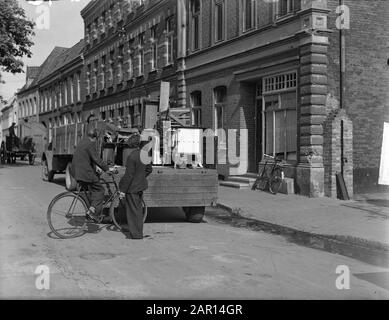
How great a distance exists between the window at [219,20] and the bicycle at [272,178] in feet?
19.8

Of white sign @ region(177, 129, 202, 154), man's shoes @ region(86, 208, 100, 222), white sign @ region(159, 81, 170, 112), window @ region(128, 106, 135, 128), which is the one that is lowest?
man's shoes @ region(86, 208, 100, 222)

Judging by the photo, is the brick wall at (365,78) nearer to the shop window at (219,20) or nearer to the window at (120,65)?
the shop window at (219,20)

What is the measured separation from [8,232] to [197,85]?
14.0 meters

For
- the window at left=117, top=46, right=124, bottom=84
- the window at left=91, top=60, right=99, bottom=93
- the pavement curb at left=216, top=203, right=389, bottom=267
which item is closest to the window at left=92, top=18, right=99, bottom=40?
the window at left=91, top=60, right=99, bottom=93

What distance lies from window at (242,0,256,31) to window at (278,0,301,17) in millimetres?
1673

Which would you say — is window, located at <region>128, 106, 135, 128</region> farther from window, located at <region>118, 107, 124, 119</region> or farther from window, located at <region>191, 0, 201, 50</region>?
window, located at <region>191, 0, 201, 50</region>

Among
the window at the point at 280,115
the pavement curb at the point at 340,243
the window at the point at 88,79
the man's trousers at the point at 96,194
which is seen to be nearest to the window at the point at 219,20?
the window at the point at 280,115

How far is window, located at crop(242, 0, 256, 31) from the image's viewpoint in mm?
17672

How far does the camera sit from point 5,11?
85.0ft

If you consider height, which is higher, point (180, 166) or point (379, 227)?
point (180, 166)

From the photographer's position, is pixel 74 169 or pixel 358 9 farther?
pixel 358 9
